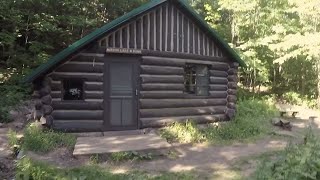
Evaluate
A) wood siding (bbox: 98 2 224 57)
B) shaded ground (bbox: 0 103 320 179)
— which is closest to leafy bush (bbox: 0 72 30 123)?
shaded ground (bbox: 0 103 320 179)

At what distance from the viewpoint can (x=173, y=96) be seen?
12867 mm

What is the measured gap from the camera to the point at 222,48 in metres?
14.0

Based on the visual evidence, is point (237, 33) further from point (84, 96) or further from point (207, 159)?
point (207, 159)

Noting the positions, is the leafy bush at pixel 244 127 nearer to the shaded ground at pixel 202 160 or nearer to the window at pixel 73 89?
the shaded ground at pixel 202 160

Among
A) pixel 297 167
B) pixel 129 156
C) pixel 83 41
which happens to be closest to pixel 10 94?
pixel 83 41

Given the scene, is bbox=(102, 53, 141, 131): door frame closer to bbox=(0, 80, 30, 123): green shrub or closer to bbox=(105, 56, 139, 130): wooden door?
bbox=(105, 56, 139, 130): wooden door

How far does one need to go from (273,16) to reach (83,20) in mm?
11420

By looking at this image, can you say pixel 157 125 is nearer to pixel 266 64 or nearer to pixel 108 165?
pixel 108 165

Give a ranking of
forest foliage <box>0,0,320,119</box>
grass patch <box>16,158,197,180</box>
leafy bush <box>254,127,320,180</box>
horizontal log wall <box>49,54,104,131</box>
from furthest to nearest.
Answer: forest foliage <box>0,0,320,119</box> → horizontal log wall <box>49,54,104,131</box> → grass patch <box>16,158,197,180</box> → leafy bush <box>254,127,320,180</box>

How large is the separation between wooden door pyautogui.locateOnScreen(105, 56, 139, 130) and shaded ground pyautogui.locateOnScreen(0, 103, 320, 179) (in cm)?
211

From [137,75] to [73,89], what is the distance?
2.24m

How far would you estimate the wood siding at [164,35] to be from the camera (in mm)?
11633

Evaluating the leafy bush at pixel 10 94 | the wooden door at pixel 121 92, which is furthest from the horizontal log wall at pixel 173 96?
the leafy bush at pixel 10 94

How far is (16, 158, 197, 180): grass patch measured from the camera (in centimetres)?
713
